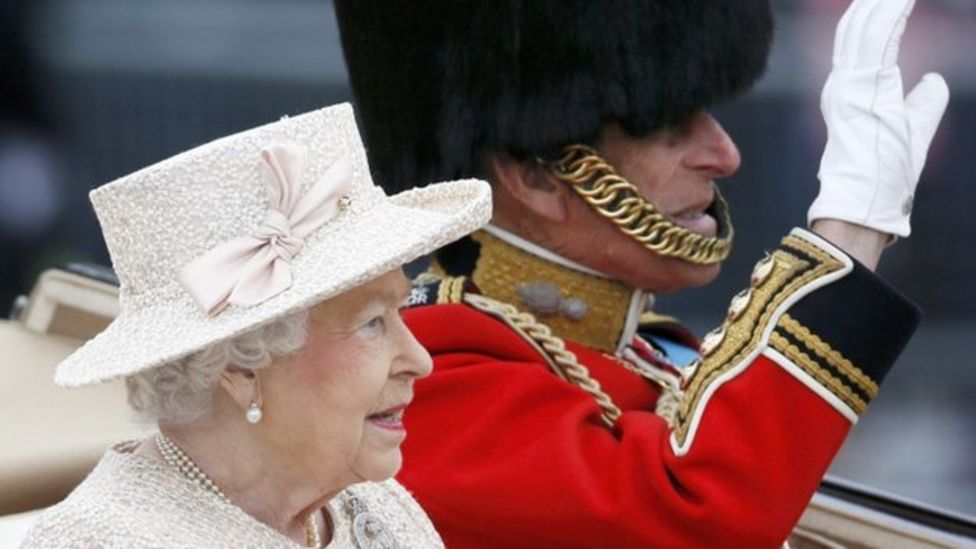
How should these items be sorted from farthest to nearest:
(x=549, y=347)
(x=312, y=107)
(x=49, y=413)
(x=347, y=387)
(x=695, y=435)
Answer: (x=312, y=107) < (x=49, y=413) < (x=549, y=347) < (x=695, y=435) < (x=347, y=387)

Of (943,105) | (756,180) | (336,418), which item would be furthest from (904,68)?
(336,418)

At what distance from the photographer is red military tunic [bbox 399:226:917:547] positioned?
2.34 m

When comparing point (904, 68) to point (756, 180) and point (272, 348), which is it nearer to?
point (756, 180)

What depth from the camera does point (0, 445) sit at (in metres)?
2.61

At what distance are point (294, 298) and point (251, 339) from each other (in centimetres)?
7

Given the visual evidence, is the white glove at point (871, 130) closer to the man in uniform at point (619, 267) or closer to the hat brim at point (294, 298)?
the man in uniform at point (619, 267)

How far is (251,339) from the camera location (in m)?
1.80

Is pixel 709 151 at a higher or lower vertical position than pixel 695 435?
higher

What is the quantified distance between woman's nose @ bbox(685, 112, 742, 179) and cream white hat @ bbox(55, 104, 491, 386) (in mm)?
754

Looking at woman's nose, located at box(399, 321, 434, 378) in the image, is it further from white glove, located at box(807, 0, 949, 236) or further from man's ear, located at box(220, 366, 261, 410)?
white glove, located at box(807, 0, 949, 236)

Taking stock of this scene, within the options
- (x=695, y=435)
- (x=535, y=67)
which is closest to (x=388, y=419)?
(x=695, y=435)

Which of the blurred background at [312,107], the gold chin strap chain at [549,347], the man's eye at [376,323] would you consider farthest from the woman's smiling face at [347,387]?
the blurred background at [312,107]

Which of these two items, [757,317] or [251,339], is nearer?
[251,339]

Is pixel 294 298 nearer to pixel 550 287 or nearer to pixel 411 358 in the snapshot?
pixel 411 358
